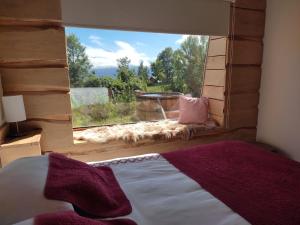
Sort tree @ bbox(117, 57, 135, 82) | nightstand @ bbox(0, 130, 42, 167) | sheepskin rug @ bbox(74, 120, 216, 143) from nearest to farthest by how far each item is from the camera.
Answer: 1. nightstand @ bbox(0, 130, 42, 167)
2. sheepskin rug @ bbox(74, 120, 216, 143)
3. tree @ bbox(117, 57, 135, 82)

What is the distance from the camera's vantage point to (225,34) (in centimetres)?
299

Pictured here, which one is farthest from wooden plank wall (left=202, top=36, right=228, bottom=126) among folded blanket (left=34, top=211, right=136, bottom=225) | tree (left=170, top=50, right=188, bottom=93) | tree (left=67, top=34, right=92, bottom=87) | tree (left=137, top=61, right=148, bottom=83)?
folded blanket (left=34, top=211, right=136, bottom=225)

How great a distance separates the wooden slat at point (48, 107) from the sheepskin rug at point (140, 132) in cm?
32

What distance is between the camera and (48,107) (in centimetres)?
240

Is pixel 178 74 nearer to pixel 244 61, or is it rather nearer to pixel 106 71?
pixel 244 61

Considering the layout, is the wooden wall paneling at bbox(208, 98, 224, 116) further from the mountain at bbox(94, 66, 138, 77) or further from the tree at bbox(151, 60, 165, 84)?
the mountain at bbox(94, 66, 138, 77)

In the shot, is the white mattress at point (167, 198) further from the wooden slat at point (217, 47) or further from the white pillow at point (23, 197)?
the wooden slat at point (217, 47)

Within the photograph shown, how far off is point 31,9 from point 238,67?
243 centimetres

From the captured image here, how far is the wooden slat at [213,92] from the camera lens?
10.3 ft

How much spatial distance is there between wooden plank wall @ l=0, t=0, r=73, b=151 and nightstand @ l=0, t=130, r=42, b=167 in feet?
1.22

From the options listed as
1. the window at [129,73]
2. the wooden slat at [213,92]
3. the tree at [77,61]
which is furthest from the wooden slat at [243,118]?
the tree at [77,61]

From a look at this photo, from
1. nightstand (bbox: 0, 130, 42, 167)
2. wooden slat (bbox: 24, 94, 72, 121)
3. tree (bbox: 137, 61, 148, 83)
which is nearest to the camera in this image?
nightstand (bbox: 0, 130, 42, 167)

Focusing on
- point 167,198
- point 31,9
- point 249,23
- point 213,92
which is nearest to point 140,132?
point 213,92

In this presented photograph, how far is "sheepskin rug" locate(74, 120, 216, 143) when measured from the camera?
2625mm
